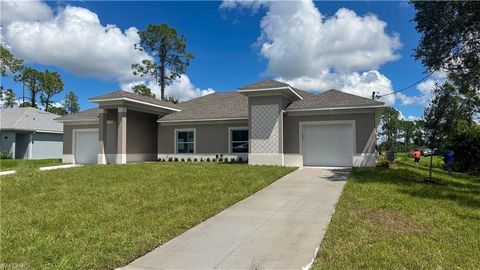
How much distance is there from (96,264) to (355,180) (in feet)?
31.2

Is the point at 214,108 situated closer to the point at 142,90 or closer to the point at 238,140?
the point at 238,140

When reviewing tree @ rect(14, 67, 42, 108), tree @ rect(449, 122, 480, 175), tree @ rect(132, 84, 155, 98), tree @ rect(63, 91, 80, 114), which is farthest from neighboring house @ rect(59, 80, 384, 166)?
tree @ rect(63, 91, 80, 114)

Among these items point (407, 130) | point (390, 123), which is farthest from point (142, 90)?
point (407, 130)

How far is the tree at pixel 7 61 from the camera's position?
25062 millimetres

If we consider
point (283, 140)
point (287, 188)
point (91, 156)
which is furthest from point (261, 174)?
point (91, 156)

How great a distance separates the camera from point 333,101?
659 inches

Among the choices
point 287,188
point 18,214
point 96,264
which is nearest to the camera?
point 96,264

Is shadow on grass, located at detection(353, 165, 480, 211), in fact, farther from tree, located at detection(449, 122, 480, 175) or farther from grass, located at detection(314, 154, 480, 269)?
tree, located at detection(449, 122, 480, 175)

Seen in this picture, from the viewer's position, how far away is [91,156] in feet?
73.4

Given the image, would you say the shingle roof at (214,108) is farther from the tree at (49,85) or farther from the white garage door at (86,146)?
the tree at (49,85)

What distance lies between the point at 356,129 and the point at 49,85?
153 feet

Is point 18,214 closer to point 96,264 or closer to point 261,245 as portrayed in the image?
point 96,264

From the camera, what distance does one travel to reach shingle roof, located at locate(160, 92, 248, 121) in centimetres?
1989

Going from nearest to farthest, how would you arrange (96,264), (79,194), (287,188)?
(96,264), (79,194), (287,188)
